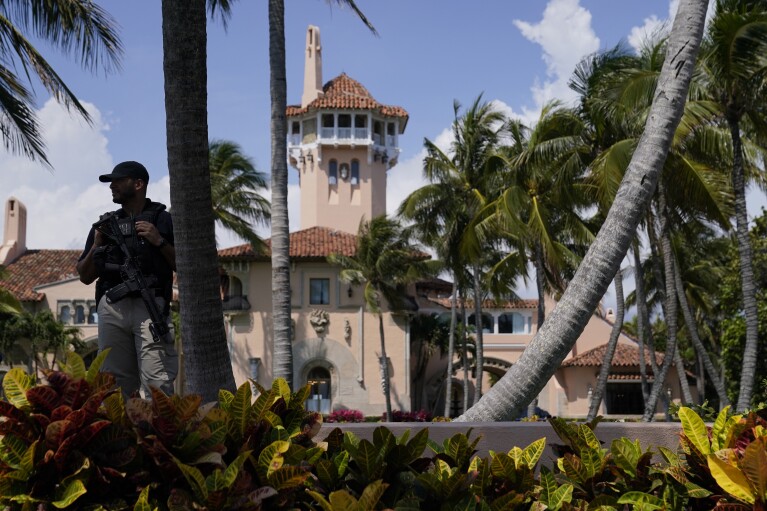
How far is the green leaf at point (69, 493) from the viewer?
3.12 meters

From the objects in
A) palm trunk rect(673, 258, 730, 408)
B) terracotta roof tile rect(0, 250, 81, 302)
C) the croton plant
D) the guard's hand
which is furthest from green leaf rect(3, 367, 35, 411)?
terracotta roof tile rect(0, 250, 81, 302)

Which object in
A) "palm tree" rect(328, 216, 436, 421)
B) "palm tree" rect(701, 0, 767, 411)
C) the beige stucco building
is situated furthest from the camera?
the beige stucco building

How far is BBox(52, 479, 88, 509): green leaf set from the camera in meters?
3.12

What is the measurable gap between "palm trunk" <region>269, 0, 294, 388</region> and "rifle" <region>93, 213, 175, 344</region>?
4.27 metres

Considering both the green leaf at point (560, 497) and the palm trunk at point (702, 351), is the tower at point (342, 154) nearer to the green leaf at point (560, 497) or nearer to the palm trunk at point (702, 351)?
the palm trunk at point (702, 351)

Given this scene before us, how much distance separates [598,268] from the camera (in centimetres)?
627

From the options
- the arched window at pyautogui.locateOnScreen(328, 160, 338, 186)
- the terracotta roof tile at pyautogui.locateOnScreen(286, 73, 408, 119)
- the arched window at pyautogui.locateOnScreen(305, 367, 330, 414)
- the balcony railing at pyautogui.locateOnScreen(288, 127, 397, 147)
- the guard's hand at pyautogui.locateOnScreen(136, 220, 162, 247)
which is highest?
the terracotta roof tile at pyautogui.locateOnScreen(286, 73, 408, 119)

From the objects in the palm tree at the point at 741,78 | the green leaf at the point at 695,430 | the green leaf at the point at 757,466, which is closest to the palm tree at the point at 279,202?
the green leaf at the point at 695,430

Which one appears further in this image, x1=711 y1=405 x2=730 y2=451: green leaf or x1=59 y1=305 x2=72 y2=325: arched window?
x1=59 y1=305 x2=72 y2=325: arched window

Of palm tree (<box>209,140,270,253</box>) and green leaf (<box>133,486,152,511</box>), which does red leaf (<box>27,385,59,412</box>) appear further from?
palm tree (<box>209,140,270,253</box>)

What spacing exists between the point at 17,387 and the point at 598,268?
4.09 metres

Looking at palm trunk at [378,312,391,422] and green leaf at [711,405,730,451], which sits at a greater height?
green leaf at [711,405,730,451]

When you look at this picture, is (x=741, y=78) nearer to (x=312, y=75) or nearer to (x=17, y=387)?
(x=17, y=387)

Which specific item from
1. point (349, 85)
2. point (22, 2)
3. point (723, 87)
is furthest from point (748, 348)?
point (349, 85)
